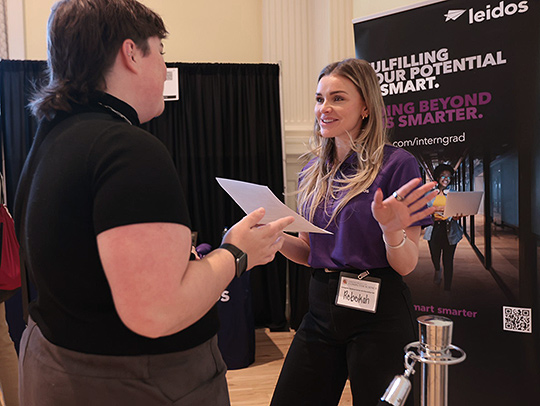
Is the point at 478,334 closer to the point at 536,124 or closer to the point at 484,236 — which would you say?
the point at 484,236

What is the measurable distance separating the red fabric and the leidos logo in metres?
2.50

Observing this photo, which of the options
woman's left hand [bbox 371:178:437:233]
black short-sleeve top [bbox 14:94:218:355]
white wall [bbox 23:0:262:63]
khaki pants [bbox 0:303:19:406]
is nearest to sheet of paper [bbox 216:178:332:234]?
woman's left hand [bbox 371:178:437:233]

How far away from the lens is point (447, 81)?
8.88 feet

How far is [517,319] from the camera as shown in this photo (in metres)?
2.49

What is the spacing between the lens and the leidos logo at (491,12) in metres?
2.46

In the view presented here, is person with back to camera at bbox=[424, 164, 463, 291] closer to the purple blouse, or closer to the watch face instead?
the purple blouse

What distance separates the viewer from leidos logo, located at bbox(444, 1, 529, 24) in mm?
2456

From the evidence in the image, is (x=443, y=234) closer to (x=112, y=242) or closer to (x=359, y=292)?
(x=359, y=292)

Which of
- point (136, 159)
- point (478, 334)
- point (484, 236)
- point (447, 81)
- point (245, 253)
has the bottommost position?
point (478, 334)

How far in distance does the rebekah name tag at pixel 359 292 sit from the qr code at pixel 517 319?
1.22 metres

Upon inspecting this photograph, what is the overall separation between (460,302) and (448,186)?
624 millimetres

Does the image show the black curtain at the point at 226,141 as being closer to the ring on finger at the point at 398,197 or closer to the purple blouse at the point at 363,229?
the purple blouse at the point at 363,229

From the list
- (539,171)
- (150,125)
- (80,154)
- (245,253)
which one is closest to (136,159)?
(80,154)

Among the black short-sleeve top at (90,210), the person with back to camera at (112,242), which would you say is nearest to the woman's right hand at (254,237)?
the person with back to camera at (112,242)
